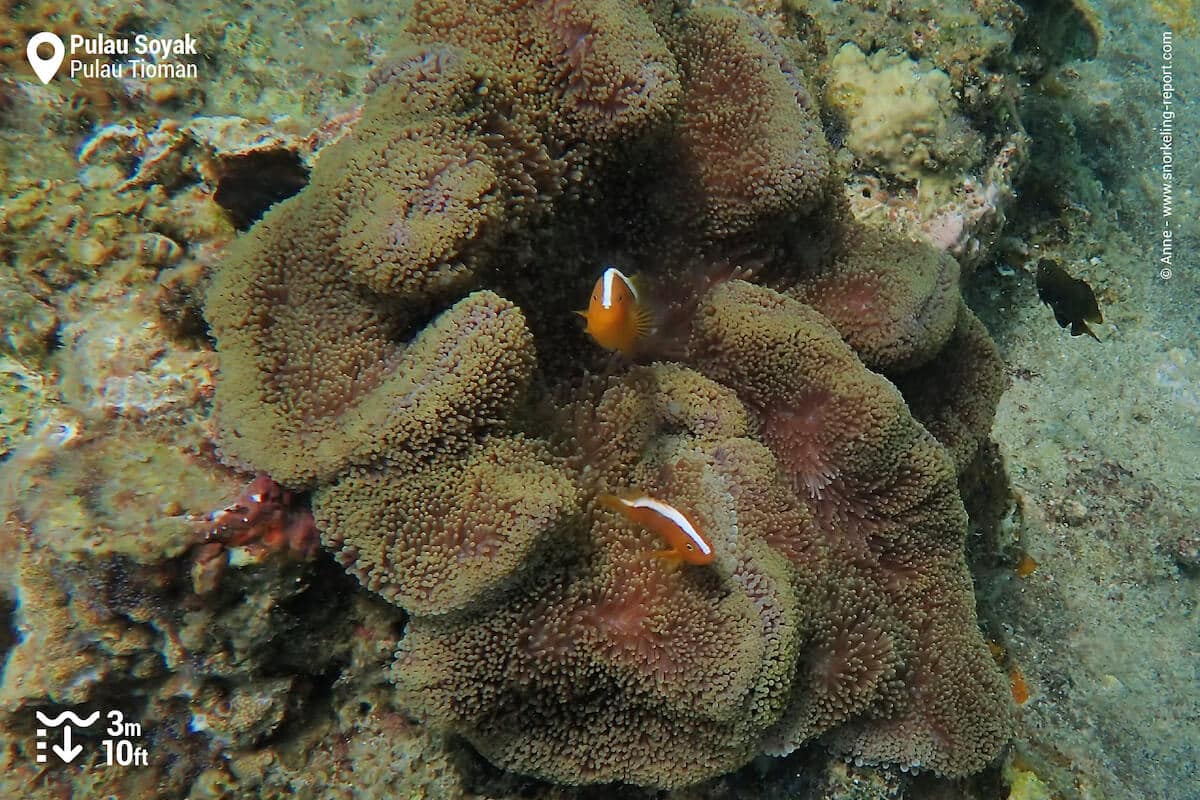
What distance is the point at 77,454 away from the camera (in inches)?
77.4

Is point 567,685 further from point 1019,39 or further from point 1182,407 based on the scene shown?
point 1182,407

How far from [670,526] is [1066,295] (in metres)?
3.08

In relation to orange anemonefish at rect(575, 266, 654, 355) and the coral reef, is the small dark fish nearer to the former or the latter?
the coral reef

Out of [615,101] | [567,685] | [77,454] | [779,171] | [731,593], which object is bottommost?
[567,685]

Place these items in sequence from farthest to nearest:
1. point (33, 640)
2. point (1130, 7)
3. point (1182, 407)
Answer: point (1130, 7) → point (1182, 407) → point (33, 640)

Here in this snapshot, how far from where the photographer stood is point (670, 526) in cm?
216

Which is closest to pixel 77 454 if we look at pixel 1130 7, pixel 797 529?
pixel 797 529

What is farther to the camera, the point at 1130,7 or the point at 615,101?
the point at 1130,7

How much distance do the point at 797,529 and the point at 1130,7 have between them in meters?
6.01

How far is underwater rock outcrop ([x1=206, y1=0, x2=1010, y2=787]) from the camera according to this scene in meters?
2.05

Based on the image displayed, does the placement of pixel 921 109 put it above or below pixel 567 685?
above

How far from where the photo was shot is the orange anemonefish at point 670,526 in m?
2.12

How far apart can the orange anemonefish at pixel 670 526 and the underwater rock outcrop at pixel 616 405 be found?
7 centimetres

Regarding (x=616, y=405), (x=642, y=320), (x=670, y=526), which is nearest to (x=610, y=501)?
(x=670, y=526)
